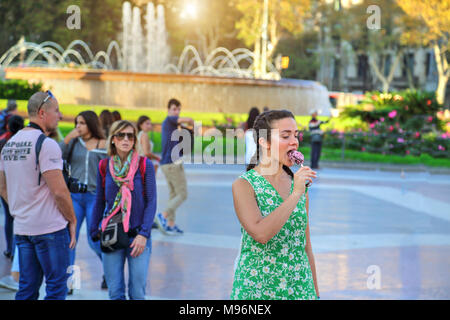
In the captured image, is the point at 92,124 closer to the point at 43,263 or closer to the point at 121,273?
the point at 121,273

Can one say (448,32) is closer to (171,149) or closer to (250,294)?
(171,149)

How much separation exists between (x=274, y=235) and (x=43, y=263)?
2.18 m

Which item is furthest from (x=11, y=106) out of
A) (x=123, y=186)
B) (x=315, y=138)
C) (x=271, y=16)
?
(x=271, y=16)

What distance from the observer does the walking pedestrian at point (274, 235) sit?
371cm

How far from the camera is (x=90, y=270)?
797 cm

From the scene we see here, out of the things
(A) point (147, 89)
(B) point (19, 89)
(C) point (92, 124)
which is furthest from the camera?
(A) point (147, 89)

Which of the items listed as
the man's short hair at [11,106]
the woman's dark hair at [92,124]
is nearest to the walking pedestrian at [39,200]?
the woman's dark hair at [92,124]

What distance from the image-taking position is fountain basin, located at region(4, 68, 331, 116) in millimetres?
27781

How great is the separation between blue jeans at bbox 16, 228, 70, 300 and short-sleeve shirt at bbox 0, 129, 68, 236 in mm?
68

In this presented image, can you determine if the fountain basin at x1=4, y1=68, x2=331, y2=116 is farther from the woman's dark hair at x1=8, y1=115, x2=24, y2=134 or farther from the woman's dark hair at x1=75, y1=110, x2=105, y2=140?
the woman's dark hair at x1=75, y1=110, x2=105, y2=140

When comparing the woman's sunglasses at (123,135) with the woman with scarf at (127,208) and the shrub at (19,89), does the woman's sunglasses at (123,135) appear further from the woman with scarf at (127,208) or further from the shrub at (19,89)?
the shrub at (19,89)

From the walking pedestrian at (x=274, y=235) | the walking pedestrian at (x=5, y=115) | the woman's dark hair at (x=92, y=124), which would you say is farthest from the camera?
the walking pedestrian at (x=5, y=115)

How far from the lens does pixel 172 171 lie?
407 inches

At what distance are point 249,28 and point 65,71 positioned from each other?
3395 centimetres
